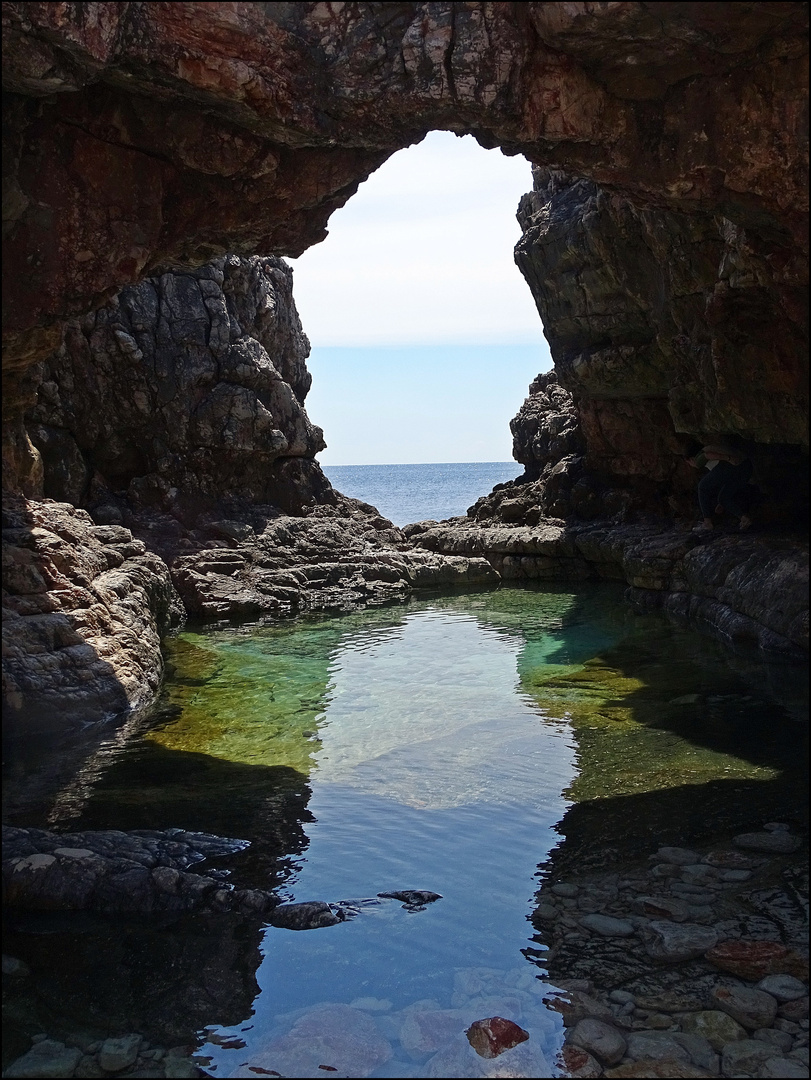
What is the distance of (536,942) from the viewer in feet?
17.9

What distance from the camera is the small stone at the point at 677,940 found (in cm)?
514

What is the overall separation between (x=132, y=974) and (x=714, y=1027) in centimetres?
309

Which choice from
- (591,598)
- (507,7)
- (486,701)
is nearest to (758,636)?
(486,701)

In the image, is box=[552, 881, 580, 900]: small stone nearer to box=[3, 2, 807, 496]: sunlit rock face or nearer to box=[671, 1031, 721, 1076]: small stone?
box=[671, 1031, 721, 1076]: small stone

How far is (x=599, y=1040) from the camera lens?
14.5 feet

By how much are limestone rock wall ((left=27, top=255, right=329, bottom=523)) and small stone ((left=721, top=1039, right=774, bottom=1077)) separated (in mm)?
18691

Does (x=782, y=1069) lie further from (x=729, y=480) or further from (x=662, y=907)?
(x=729, y=480)

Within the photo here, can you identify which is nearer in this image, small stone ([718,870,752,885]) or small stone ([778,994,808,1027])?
small stone ([778,994,808,1027])

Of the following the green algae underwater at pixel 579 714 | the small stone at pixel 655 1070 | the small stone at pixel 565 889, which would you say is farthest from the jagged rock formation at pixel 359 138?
the small stone at pixel 655 1070

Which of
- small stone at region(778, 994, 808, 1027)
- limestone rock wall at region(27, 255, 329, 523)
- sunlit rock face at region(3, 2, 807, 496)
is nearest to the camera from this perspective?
small stone at region(778, 994, 808, 1027)

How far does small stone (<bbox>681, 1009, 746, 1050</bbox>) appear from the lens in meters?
4.40

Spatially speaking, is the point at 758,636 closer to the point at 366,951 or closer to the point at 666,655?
the point at 666,655

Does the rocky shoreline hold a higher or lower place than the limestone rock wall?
lower

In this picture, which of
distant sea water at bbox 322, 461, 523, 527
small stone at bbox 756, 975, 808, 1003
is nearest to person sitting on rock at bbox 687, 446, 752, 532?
small stone at bbox 756, 975, 808, 1003
